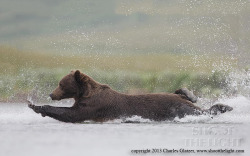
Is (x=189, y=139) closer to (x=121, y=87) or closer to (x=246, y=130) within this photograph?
(x=246, y=130)

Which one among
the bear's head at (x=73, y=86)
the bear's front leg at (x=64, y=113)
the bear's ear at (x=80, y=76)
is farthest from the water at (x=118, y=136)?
the bear's ear at (x=80, y=76)

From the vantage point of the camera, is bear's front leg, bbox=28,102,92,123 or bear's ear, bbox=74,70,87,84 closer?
bear's front leg, bbox=28,102,92,123

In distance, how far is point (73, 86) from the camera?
382 inches

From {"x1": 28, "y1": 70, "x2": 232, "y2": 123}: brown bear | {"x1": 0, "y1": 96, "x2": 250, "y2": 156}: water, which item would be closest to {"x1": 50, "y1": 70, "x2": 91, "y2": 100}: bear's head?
{"x1": 28, "y1": 70, "x2": 232, "y2": 123}: brown bear

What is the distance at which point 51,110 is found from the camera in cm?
934

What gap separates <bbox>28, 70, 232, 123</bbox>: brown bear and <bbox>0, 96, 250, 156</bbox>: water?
128 millimetres

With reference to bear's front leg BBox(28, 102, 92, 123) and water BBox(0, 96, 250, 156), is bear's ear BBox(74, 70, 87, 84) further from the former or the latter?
water BBox(0, 96, 250, 156)

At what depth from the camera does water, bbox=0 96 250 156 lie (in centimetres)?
747

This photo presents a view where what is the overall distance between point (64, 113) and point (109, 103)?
80 cm

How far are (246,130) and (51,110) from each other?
3018mm

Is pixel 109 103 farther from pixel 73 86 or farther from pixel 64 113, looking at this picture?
pixel 64 113

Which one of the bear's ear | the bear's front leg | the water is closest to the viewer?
the water

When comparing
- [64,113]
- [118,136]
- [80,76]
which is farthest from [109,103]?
[118,136]

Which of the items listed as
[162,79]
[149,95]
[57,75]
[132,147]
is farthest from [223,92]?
[132,147]
